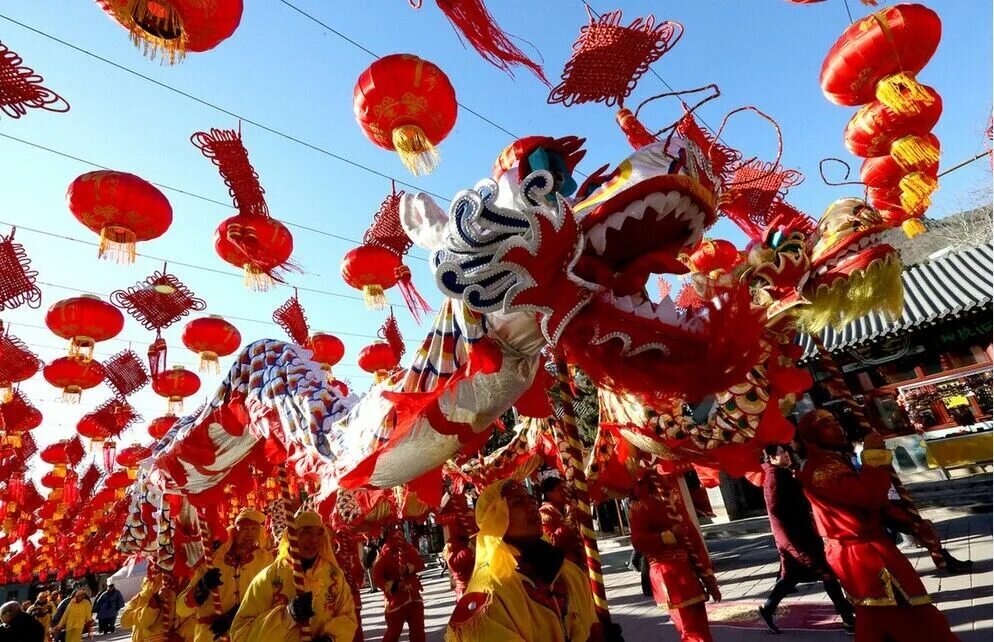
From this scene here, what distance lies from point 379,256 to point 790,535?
455cm

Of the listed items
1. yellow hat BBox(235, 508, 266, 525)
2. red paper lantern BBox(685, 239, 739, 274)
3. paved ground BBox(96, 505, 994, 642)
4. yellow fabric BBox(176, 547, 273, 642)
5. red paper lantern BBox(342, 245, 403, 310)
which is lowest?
paved ground BBox(96, 505, 994, 642)

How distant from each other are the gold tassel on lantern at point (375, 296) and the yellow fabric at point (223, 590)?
287 cm

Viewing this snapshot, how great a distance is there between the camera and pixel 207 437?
13.9 feet

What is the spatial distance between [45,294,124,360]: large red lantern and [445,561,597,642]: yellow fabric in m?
6.22

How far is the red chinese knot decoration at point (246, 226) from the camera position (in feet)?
14.7

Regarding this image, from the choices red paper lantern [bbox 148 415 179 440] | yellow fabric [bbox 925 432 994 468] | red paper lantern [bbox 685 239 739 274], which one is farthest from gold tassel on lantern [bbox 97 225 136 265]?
yellow fabric [bbox 925 432 994 468]

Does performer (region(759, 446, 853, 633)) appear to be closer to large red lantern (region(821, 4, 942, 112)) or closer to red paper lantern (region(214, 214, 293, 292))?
large red lantern (region(821, 4, 942, 112))

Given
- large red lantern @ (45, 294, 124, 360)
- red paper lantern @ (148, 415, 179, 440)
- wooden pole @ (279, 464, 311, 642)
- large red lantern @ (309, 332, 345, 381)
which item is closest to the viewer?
wooden pole @ (279, 464, 311, 642)

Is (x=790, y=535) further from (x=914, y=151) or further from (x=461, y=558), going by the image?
(x=461, y=558)

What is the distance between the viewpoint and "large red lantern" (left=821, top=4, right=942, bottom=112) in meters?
4.10

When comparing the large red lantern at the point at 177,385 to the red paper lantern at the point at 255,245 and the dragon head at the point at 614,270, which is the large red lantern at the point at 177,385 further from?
the dragon head at the point at 614,270

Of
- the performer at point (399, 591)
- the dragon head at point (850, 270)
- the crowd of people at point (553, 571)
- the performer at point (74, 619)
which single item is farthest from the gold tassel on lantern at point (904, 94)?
the performer at point (74, 619)

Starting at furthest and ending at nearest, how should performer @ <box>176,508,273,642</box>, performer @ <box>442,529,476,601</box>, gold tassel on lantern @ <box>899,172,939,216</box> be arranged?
1. performer @ <box>442,529,476,601</box>
2. performer @ <box>176,508,273,642</box>
3. gold tassel on lantern @ <box>899,172,939,216</box>

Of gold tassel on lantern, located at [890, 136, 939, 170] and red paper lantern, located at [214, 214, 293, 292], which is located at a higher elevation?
red paper lantern, located at [214, 214, 293, 292]
